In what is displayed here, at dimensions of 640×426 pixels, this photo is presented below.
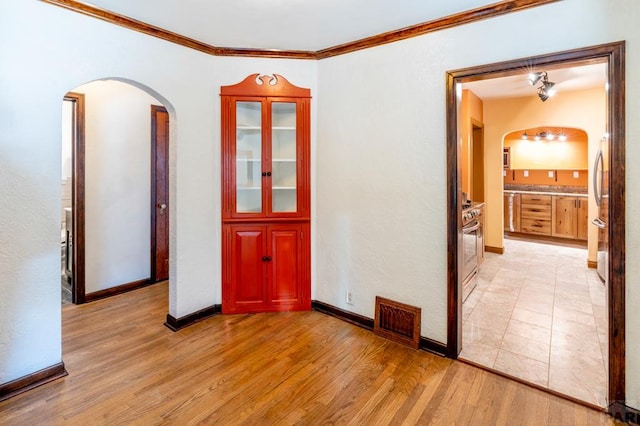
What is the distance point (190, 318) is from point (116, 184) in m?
1.91

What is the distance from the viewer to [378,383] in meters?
2.25

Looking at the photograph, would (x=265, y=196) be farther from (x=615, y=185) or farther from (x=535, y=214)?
(x=535, y=214)

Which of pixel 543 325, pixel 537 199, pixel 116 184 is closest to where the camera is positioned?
pixel 543 325

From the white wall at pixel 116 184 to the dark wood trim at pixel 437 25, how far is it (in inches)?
93.8

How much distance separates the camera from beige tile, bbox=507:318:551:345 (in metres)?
2.87

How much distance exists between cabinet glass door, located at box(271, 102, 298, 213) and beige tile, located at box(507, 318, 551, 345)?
90.5 inches

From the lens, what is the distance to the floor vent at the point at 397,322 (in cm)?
272

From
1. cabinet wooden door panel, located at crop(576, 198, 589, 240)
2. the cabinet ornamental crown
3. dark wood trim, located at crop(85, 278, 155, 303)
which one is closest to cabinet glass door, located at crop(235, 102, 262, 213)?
the cabinet ornamental crown

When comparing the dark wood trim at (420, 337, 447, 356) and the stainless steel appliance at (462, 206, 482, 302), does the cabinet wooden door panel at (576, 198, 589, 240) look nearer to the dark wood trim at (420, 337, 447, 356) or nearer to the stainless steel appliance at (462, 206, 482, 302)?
the stainless steel appliance at (462, 206, 482, 302)

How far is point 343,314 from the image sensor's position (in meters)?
3.24

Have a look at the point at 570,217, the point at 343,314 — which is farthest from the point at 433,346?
the point at 570,217

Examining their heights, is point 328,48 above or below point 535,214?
above

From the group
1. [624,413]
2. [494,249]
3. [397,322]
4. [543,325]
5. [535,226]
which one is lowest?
[624,413]

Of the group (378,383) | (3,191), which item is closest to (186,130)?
(3,191)
